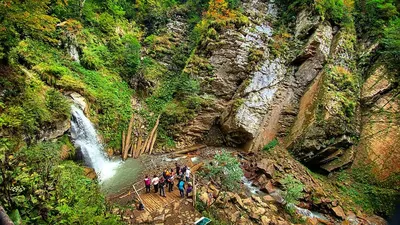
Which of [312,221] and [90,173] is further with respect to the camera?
[90,173]

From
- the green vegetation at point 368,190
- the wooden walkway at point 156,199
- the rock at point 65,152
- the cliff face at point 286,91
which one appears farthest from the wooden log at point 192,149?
the green vegetation at point 368,190

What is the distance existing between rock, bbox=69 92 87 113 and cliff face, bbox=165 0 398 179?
6363mm

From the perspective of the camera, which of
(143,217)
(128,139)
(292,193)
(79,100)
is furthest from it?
(128,139)

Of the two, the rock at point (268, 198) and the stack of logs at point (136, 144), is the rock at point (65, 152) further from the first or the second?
the rock at point (268, 198)

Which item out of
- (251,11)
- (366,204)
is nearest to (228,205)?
(366,204)

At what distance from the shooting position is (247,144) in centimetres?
1628

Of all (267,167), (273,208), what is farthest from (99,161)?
(267,167)

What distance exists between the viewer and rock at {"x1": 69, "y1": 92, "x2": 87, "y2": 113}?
45.8ft

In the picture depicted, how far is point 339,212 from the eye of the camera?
1198cm

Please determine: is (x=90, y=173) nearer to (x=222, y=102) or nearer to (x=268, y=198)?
(x=268, y=198)

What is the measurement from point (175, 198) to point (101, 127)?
725cm

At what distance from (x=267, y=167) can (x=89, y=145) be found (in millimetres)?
10172

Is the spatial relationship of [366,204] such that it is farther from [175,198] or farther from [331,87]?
[175,198]

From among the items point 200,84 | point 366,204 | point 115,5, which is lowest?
point 366,204
